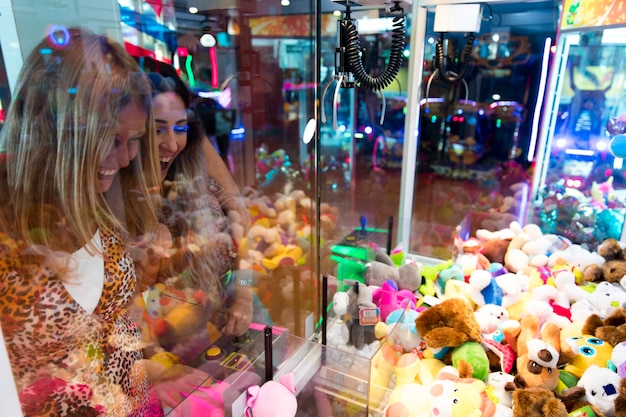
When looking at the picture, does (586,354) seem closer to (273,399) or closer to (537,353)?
(537,353)

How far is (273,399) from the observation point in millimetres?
1152

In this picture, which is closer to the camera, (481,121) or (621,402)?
(621,402)

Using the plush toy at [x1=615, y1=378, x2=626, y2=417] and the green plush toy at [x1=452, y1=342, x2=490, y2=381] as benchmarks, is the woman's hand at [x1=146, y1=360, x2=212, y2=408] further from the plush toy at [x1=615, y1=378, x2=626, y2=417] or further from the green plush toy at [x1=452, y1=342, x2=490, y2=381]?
the plush toy at [x1=615, y1=378, x2=626, y2=417]

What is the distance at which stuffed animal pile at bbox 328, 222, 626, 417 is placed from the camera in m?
1.21

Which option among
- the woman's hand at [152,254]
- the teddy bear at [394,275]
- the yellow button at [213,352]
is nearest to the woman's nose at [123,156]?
the woman's hand at [152,254]

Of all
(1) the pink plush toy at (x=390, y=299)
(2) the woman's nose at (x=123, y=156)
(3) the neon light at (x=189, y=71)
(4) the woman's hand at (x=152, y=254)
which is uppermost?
(3) the neon light at (x=189, y=71)

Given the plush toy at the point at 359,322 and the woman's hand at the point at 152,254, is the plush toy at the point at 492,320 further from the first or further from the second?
the woman's hand at the point at 152,254

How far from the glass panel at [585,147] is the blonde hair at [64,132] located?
220 cm

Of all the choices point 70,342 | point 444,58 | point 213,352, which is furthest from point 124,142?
point 444,58

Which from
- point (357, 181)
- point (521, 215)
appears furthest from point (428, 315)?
point (357, 181)

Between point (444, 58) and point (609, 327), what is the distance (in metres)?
1.53

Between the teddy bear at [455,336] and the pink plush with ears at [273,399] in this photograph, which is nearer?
the pink plush with ears at [273,399]

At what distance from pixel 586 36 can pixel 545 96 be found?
34 centimetres

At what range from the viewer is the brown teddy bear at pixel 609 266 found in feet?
5.82
